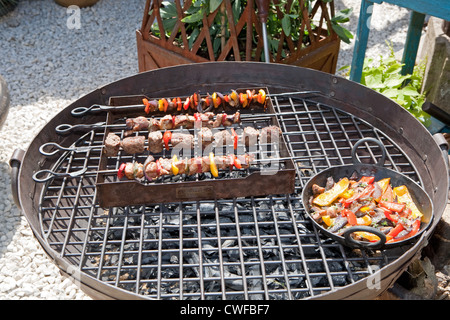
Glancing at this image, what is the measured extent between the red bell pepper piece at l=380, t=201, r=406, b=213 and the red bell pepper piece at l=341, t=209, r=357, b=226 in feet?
0.67

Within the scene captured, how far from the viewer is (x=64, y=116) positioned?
313 centimetres

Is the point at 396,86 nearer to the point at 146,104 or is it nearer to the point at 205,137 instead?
the point at 205,137

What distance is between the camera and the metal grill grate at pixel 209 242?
242 cm

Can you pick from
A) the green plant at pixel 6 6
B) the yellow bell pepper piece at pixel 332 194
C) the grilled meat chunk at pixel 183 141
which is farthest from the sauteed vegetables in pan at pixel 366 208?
the green plant at pixel 6 6

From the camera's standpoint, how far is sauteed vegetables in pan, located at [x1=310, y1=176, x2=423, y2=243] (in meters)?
2.43

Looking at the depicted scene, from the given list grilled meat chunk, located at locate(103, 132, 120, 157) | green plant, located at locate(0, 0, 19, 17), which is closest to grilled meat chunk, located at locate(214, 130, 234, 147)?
grilled meat chunk, located at locate(103, 132, 120, 157)

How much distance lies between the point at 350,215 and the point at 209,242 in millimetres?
866

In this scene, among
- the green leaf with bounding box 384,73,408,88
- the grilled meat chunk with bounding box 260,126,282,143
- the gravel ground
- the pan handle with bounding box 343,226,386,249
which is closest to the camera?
the pan handle with bounding box 343,226,386,249

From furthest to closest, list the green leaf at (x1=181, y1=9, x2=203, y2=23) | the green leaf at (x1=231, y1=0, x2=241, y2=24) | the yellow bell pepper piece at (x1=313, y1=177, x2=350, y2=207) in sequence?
the green leaf at (x1=231, y1=0, x2=241, y2=24) → the green leaf at (x1=181, y1=9, x2=203, y2=23) → the yellow bell pepper piece at (x1=313, y1=177, x2=350, y2=207)

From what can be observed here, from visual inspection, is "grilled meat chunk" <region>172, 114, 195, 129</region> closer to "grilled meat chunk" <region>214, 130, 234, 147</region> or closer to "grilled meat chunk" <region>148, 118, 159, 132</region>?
"grilled meat chunk" <region>148, 118, 159, 132</region>

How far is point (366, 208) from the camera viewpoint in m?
2.59

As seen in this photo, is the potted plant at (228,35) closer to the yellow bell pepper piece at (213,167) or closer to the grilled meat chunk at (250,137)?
the grilled meat chunk at (250,137)

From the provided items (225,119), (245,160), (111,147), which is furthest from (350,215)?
(111,147)
